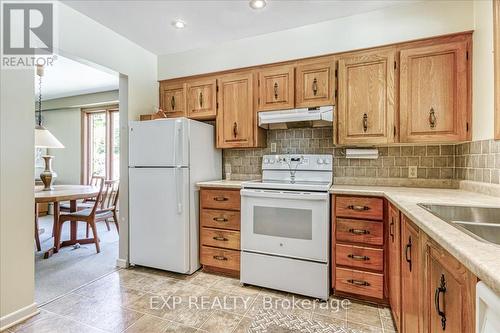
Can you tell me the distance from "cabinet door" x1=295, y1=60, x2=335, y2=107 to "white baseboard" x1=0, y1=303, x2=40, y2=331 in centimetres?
275

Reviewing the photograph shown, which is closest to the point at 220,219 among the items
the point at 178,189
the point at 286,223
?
the point at 178,189

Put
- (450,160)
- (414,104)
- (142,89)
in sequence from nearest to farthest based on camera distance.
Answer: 1. (414,104)
2. (450,160)
3. (142,89)

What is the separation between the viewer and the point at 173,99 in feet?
10.5

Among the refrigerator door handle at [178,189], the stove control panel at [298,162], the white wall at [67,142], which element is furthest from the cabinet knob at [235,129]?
the white wall at [67,142]

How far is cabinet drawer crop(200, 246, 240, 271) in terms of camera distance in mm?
2553

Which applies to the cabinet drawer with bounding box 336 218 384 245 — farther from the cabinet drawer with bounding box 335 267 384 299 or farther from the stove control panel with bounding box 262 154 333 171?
the stove control panel with bounding box 262 154 333 171

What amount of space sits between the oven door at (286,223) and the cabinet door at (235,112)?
70cm

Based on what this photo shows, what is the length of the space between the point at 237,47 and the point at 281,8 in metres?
0.71

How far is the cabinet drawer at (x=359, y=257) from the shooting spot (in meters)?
2.01

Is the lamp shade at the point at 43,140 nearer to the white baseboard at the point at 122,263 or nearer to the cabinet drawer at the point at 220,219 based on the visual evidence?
the white baseboard at the point at 122,263

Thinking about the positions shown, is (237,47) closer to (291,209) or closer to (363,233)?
(291,209)

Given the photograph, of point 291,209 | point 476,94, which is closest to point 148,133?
point 291,209

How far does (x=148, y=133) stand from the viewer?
105 inches

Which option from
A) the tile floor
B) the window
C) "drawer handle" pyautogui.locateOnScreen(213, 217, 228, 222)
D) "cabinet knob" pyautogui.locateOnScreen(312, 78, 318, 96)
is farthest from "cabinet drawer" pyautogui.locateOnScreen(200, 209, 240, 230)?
the window
